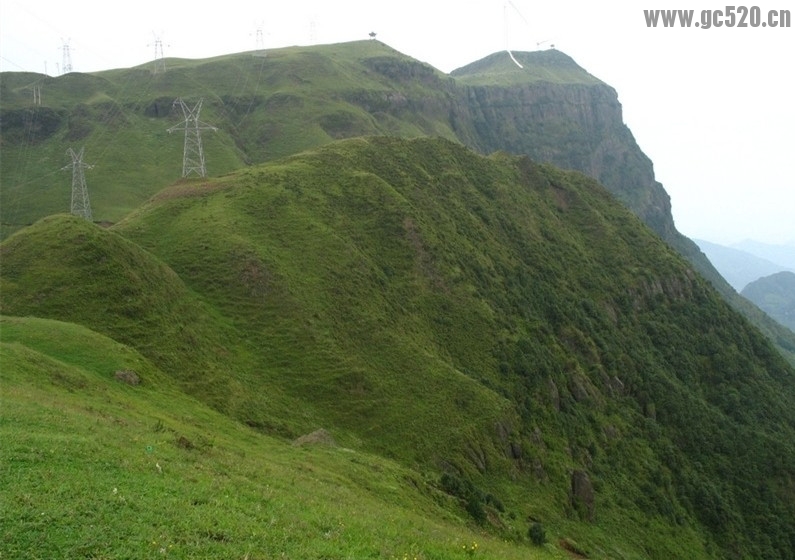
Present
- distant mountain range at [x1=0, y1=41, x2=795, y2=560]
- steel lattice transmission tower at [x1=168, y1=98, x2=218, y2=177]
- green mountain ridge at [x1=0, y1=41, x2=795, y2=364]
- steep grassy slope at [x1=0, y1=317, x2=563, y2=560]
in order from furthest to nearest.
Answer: green mountain ridge at [x1=0, y1=41, x2=795, y2=364] → steel lattice transmission tower at [x1=168, y1=98, x2=218, y2=177] → distant mountain range at [x1=0, y1=41, x2=795, y2=560] → steep grassy slope at [x1=0, y1=317, x2=563, y2=560]

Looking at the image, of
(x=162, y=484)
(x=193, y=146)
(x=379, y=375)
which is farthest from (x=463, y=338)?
(x=193, y=146)

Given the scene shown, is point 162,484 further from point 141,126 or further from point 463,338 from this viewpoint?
point 141,126

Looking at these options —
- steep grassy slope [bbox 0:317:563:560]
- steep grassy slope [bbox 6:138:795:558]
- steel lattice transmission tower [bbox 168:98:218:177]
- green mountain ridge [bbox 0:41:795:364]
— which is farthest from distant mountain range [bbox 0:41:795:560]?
steel lattice transmission tower [bbox 168:98:218:177]

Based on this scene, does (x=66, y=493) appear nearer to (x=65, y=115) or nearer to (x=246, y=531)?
(x=246, y=531)

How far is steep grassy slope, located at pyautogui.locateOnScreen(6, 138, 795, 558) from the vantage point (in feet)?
160

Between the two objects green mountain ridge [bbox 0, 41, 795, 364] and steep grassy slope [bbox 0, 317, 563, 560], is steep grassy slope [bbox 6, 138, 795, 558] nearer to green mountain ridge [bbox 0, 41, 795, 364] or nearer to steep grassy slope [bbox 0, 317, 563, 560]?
steep grassy slope [bbox 0, 317, 563, 560]

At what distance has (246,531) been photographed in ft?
58.6

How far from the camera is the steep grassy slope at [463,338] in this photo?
160 ft

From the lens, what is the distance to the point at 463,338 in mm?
67875

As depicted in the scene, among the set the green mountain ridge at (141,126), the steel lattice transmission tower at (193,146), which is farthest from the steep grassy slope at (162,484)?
the green mountain ridge at (141,126)

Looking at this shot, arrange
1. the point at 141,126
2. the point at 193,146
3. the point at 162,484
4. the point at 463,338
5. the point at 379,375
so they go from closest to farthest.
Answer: the point at 162,484, the point at 379,375, the point at 463,338, the point at 193,146, the point at 141,126

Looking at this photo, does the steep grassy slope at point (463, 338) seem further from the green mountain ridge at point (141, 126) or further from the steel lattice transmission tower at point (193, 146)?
the green mountain ridge at point (141, 126)

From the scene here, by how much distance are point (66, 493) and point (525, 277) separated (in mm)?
74289

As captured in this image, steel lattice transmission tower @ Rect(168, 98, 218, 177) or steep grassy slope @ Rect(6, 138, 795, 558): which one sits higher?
steel lattice transmission tower @ Rect(168, 98, 218, 177)
